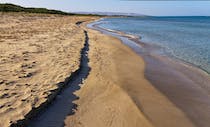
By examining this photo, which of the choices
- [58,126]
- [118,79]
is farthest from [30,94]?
[118,79]

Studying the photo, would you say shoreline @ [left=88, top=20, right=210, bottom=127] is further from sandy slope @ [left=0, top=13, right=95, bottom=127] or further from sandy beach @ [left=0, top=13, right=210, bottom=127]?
sandy slope @ [left=0, top=13, right=95, bottom=127]

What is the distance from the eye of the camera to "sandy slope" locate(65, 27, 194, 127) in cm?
627

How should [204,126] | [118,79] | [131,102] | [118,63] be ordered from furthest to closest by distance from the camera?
[118,63], [118,79], [131,102], [204,126]

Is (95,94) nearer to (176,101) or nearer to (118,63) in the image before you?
(176,101)

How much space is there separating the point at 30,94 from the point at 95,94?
1.93 meters

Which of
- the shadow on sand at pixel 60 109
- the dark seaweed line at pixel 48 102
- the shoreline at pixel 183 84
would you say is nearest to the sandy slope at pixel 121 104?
the shadow on sand at pixel 60 109

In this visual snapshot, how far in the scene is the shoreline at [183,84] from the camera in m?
7.52

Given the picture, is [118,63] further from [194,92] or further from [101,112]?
[101,112]

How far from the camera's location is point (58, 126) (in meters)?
5.86

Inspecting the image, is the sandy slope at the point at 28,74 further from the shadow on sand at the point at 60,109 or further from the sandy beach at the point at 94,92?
the shadow on sand at the point at 60,109

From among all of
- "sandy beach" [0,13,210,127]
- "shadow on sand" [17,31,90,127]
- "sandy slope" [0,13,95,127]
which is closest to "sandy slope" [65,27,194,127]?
"sandy beach" [0,13,210,127]

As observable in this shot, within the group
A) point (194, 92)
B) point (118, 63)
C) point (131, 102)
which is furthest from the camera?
Answer: point (118, 63)

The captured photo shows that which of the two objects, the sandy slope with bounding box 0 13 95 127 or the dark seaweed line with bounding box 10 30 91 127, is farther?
the sandy slope with bounding box 0 13 95 127

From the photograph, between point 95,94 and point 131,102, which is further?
point 95,94
